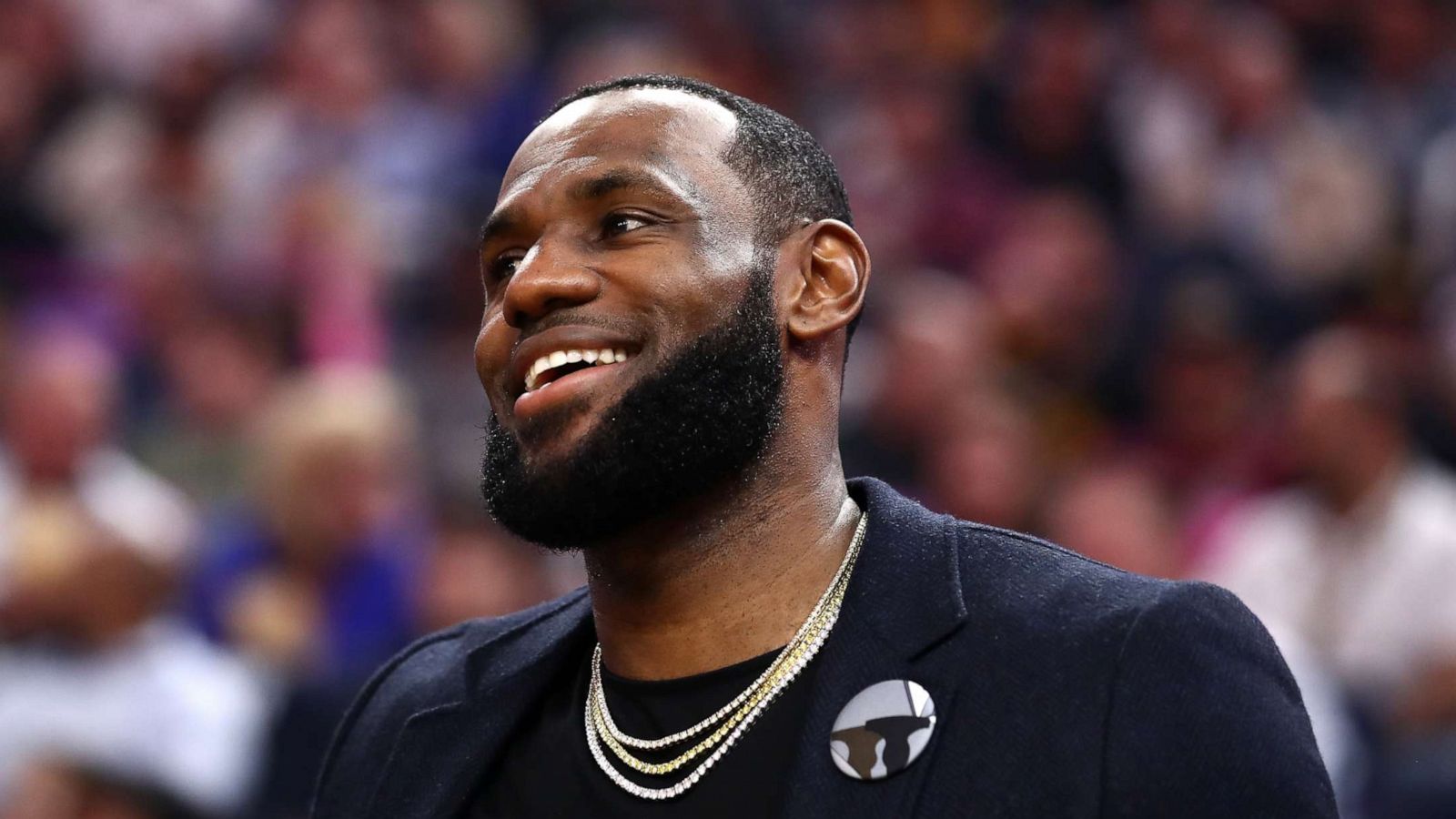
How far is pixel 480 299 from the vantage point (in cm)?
684

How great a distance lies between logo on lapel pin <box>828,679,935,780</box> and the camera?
1999mm

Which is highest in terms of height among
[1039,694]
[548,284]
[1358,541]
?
[548,284]

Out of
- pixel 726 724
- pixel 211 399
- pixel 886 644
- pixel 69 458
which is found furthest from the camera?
pixel 211 399

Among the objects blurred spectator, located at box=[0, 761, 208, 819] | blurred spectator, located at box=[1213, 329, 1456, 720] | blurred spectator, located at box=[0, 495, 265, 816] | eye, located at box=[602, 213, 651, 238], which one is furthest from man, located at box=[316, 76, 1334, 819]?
blurred spectator, located at box=[1213, 329, 1456, 720]

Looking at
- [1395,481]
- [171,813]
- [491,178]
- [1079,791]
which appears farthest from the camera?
[491,178]

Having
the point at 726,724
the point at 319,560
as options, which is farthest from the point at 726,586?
the point at 319,560

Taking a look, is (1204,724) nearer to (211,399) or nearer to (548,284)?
(548,284)

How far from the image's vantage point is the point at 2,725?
188 inches

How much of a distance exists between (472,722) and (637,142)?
30.4 inches

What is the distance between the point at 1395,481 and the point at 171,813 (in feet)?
10.9

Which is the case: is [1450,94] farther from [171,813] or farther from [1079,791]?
[1079,791]

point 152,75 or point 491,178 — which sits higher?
point 152,75

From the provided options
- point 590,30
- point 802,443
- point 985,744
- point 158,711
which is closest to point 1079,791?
point 985,744

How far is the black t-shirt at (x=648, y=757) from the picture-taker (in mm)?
2186
